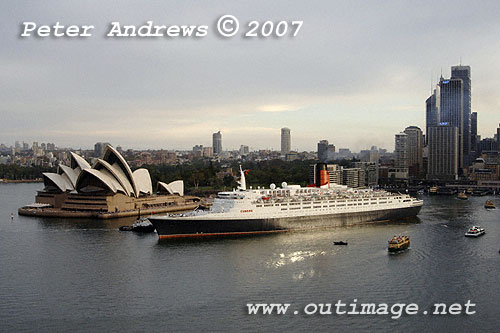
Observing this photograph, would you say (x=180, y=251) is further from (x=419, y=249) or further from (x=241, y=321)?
(x=419, y=249)

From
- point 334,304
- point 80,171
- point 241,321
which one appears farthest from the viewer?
point 80,171

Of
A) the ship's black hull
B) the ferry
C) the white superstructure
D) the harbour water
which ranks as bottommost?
the harbour water

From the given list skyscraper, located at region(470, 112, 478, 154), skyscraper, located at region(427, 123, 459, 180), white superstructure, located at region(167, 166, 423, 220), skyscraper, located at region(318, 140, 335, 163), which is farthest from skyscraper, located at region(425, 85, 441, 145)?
white superstructure, located at region(167, 166, 423, 220)

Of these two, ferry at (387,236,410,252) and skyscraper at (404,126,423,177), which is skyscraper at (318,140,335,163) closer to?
skyscraper at (404,126,423,177)

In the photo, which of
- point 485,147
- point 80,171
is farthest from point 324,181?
point 485,147

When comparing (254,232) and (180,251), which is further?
(254,232)

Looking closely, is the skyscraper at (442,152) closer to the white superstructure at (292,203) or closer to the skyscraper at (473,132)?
the skyscraper at (473,132)

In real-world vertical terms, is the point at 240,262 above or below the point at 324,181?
below
